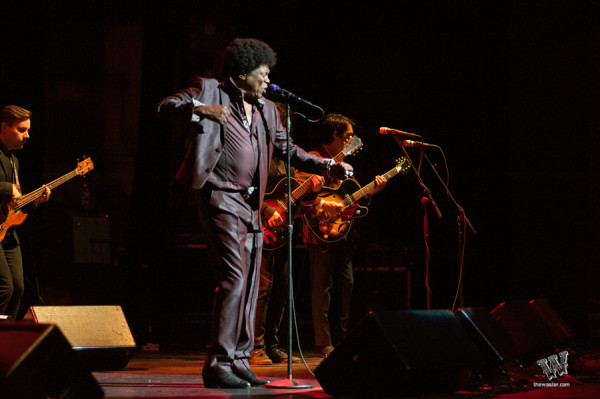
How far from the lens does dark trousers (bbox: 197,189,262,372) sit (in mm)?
4047

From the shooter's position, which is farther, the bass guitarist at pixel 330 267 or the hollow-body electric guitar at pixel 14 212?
the bass guitarist at pixel 330 267

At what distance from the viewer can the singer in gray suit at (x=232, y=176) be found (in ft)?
13.2

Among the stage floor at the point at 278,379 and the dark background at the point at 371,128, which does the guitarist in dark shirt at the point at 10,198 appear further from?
the dark background at the point at 371,128

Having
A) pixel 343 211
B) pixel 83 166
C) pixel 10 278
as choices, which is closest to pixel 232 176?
pixel 343 211

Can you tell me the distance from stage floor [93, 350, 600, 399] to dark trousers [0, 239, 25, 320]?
37.6 inches

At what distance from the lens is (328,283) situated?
5.94 metres

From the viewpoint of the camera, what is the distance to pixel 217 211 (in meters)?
4.12

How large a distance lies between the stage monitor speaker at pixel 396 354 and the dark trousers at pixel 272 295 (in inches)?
76.8

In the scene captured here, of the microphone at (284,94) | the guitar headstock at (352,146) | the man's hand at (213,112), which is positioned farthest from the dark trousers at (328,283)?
the man's hand at (213,112)

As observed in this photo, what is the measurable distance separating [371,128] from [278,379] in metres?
5.93

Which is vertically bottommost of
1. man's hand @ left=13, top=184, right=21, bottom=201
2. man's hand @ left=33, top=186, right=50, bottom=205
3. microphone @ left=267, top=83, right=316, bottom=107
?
man's hand @ left=33, top=186, right=50, bottom=205

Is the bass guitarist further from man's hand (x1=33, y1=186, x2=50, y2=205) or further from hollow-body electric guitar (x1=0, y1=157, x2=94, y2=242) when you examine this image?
hollow-body electric guitar (x1=0, y1=157, x2=94, y2=242)

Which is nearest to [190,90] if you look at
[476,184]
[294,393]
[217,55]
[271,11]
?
[294,393]

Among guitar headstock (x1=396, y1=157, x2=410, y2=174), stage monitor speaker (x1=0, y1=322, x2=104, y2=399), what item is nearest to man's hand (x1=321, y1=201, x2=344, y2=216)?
guitar headstock (x1=396, y1=157, x2=410, y2=174)
